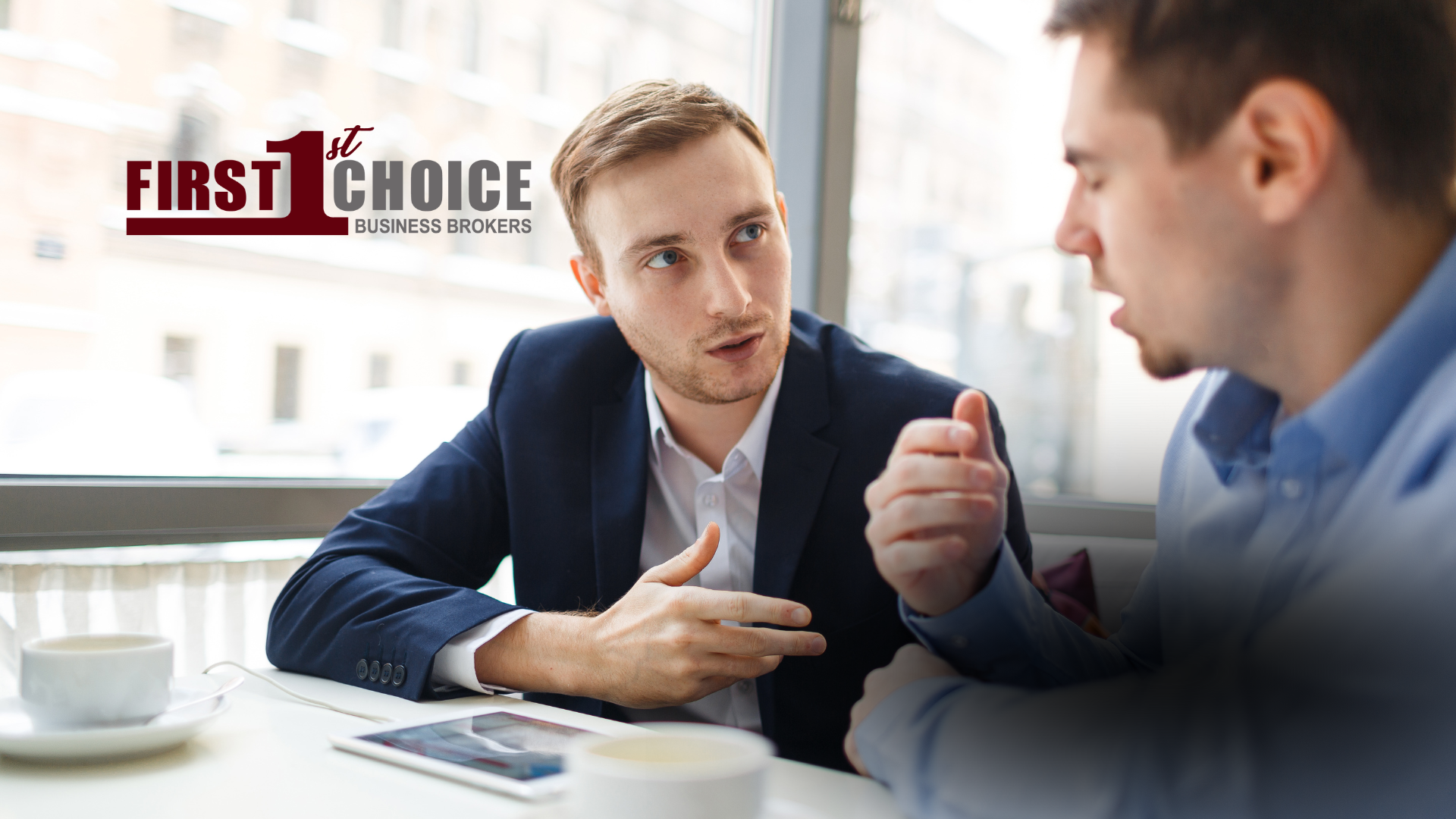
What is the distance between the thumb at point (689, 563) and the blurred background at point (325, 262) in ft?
1.21

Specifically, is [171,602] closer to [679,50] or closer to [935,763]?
[935,763]

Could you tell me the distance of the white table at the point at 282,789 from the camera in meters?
0.58

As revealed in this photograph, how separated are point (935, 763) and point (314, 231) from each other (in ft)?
5.05

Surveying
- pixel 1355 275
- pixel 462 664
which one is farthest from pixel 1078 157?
pixel 462 664

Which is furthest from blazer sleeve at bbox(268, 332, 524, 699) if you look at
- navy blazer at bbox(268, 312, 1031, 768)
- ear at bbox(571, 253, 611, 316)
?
ear at bbox(571, 253, 611, 316)

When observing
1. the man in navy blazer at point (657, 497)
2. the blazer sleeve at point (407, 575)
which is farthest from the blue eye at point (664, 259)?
the blazer sleeve at point (407, 575)

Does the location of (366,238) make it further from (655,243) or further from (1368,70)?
(1368,70)

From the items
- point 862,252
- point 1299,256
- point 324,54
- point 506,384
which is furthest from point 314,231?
point 1299,256

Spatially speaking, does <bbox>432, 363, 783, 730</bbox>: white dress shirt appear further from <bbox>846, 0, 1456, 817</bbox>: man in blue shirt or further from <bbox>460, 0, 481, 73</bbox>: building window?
<bbox>460, 0, 481, 73</bbox>: building window

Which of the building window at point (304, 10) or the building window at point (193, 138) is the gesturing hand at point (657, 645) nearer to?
the building window at point (193, 138)

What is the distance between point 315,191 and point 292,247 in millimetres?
113

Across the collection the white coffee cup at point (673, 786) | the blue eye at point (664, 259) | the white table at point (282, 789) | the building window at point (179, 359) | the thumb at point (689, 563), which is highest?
the blue eye at point (664, 259)

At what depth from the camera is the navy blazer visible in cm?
98

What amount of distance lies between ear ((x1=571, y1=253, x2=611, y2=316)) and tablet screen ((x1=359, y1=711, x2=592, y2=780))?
720 mm
